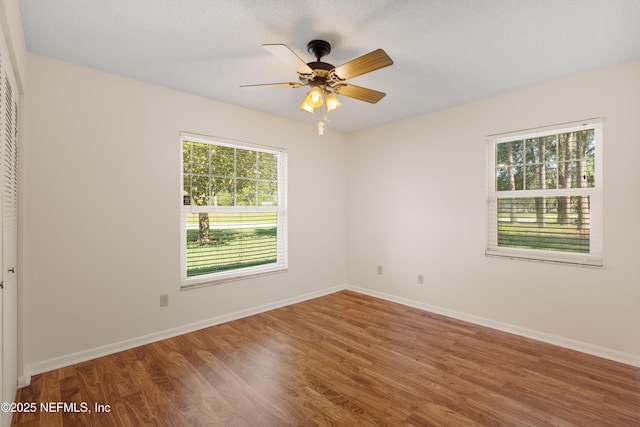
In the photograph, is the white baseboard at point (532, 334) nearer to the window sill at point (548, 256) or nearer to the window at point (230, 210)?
the window sill at point (548, 256)

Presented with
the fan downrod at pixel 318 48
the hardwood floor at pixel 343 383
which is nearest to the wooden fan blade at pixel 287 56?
the fan downrod at pixel 318 48

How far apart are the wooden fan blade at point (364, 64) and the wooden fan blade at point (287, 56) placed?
220mm

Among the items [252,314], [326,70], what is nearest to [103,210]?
[252,314]

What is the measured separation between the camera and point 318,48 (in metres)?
2.22

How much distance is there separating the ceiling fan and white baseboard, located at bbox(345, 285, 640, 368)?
8.78ft

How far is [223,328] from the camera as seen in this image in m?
3.28

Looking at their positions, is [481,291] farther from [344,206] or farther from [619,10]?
[619,10]

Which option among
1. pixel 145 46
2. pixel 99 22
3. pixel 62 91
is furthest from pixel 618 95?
pixel 62 91

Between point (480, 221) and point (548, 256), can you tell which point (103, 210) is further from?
point (548, 256)

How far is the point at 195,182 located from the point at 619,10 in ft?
12.0

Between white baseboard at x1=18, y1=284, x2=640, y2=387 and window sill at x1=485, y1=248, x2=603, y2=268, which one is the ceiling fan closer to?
window sill at x1=485, y1=248, x2=603, y2=268

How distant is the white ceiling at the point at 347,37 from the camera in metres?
1.86

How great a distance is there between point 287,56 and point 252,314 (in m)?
2.90

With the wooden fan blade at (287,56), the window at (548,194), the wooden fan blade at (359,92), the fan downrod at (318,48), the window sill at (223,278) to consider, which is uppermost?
the fan downrod at (318,48)
